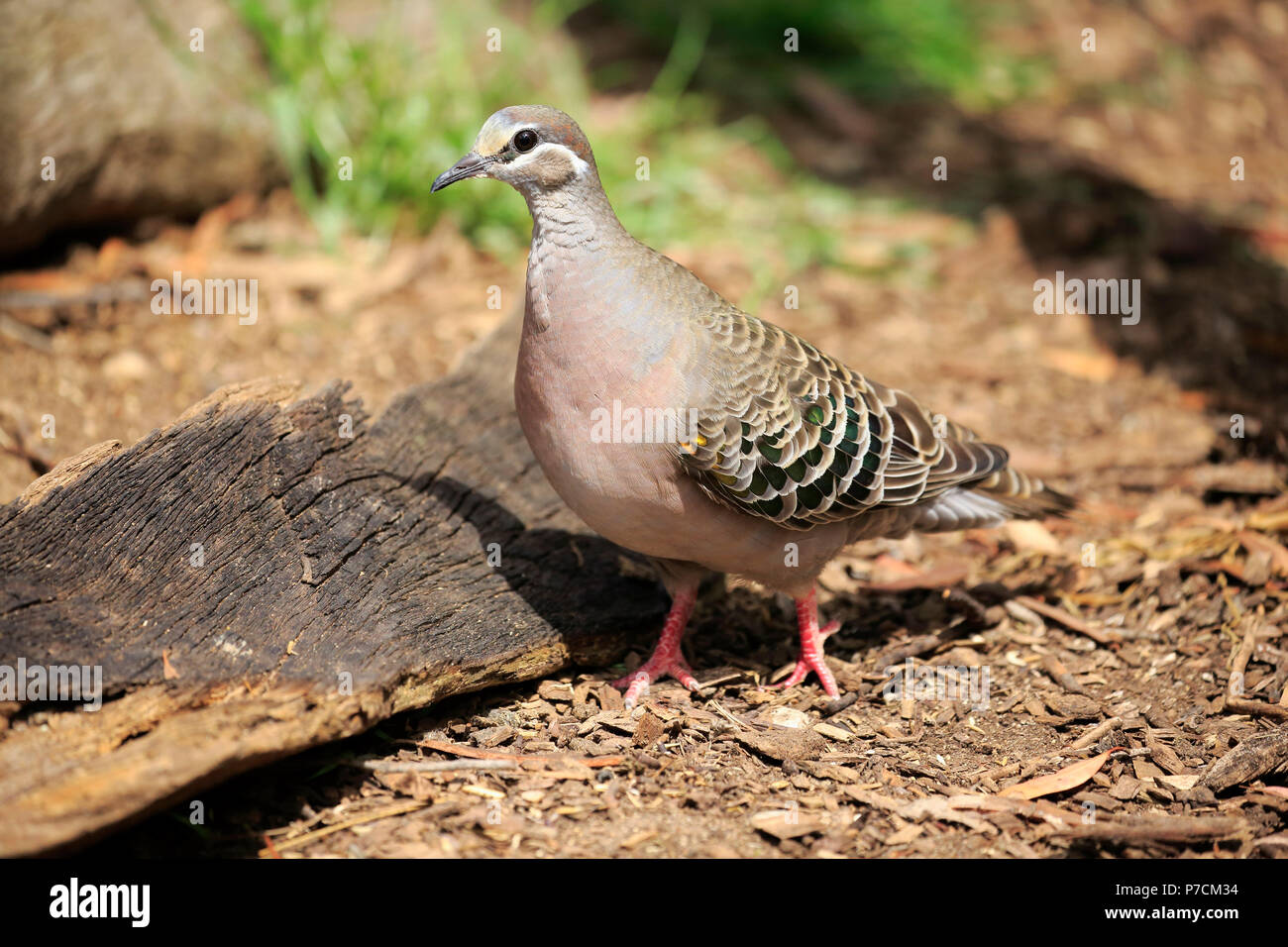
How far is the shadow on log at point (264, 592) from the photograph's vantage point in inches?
140

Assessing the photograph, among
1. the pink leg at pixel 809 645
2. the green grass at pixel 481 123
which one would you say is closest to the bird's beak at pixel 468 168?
the pink leg at pixel 809 645

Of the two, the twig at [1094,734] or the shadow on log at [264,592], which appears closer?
the shadow on log at [264,592]

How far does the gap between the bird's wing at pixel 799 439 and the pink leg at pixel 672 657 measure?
71cm

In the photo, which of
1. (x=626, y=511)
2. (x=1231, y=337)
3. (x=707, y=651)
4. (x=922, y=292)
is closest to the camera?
(x=626, y=511)

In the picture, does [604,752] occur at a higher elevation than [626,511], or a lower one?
lower

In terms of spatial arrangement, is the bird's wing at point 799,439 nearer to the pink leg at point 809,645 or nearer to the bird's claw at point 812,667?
the pink leg at point 809,645

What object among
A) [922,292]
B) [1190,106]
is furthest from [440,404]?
[1190,106]

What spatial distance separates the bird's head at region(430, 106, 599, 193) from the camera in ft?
14.7

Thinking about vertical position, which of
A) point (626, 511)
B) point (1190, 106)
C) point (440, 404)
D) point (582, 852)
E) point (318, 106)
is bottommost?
point (582, 852)

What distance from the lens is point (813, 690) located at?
17.1 ft

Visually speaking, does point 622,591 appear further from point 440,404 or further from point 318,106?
point 318,106

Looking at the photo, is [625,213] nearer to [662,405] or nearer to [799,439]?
[799,439]

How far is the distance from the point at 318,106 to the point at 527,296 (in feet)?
15.3

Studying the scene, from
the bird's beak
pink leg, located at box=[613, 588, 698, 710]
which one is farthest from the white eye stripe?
pink leg, located at box=[613, 588, 698, 710]
